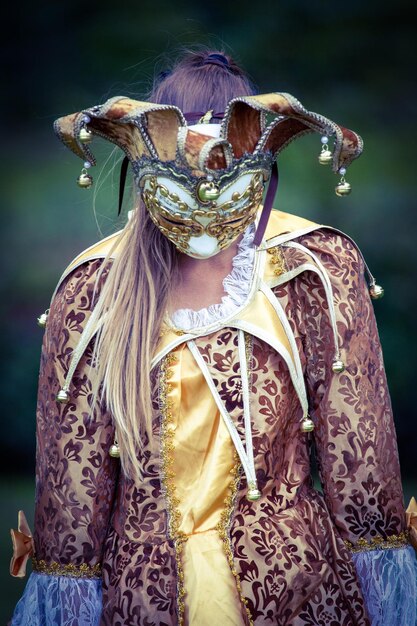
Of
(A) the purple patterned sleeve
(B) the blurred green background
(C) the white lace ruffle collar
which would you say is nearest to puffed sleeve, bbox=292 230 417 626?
(A) the purple patterned sleeve

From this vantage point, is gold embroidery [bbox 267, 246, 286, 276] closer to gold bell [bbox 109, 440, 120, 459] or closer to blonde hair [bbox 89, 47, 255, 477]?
blonde hair [bbox 89, 47, 255, 477]

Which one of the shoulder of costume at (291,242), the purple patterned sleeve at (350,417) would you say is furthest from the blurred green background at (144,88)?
the purple patterned sleeve at (350,417)

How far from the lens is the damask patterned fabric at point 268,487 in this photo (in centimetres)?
215

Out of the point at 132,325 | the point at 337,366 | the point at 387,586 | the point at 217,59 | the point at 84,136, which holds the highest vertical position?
the point at 217,59

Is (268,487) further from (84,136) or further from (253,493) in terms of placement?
(84,136)

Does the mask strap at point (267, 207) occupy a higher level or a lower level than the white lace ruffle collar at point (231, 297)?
higher

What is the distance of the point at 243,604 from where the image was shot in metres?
2.12

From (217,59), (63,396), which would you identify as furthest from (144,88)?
(63,396)

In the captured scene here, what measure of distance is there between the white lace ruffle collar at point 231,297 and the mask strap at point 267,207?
0.04 metres

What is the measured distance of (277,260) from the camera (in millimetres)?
2250

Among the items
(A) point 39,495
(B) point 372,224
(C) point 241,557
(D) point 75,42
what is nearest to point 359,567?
(C) point 241,557

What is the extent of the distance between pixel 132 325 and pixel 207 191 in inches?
12.3

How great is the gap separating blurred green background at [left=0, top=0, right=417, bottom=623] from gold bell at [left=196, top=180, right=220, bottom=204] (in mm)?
1675

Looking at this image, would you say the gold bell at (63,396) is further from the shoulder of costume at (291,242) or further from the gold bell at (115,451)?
the shoulder of costume at (291,242)
